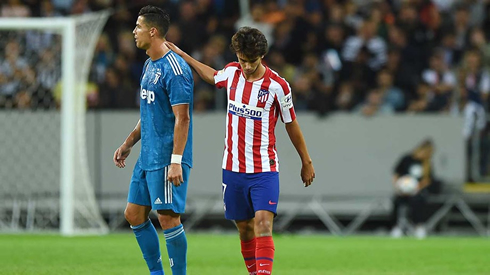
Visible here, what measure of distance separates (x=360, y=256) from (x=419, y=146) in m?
6.39

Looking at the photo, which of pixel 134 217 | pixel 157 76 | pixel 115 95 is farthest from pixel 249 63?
pixel 115 95

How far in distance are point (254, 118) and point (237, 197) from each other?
27.6 inches

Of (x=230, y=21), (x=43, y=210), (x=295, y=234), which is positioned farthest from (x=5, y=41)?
(x=295, y=234)

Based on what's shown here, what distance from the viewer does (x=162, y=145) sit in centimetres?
817

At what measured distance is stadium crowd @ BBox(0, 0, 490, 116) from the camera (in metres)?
19.4

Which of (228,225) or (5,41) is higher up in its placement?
(5,41)

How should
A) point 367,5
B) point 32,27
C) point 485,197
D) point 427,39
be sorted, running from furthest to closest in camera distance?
1. point 367,5
2. point 427,39
3. point 485,197
4. point 32,27

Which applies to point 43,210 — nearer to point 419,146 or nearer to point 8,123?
point 8,123

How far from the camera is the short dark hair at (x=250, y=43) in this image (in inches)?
316

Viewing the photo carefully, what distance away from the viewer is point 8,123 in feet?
59.0

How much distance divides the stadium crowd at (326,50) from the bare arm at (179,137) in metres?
10.4

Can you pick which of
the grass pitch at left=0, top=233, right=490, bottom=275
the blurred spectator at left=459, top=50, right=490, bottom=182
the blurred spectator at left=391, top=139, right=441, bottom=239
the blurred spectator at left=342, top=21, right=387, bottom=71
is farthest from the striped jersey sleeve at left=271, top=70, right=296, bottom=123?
the blurred spectator at left=342, top=21, right=387, bottom=71

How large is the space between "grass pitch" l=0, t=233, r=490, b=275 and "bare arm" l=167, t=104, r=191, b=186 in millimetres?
2538

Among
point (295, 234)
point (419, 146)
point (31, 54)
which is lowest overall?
point (295, 234)
